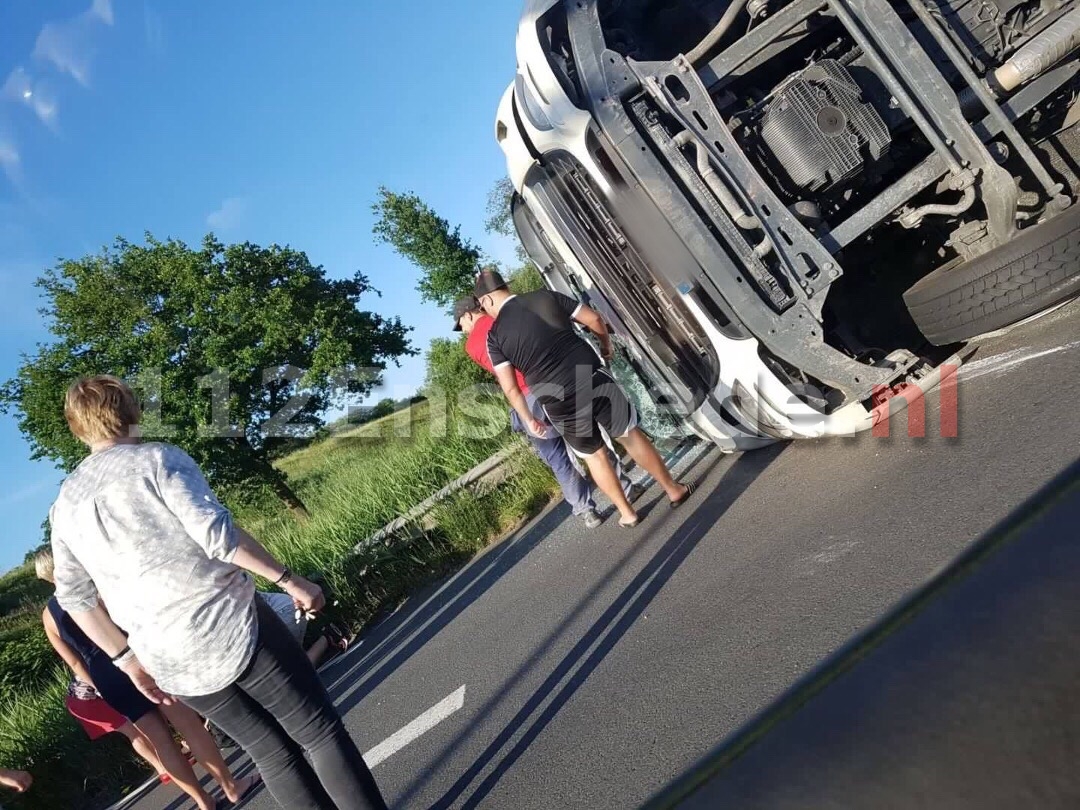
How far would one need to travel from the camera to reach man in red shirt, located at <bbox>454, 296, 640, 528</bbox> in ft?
17.9

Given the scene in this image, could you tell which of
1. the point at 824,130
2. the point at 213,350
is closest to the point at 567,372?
the point at 824,130

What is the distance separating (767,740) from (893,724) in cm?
9

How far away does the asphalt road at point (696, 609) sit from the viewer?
3082 mm

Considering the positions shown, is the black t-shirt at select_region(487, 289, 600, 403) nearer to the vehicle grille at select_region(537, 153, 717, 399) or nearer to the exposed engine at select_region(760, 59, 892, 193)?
the vehicle grille at select_region(537, 153, 717, 399)

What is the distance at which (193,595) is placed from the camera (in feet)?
9.09

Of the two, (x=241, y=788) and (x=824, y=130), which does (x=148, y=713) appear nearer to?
(x=241, y=788)

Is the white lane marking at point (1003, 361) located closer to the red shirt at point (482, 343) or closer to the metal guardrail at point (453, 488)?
the red shirt at point (482, 343)

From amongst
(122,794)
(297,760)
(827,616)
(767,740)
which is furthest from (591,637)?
(122,794)

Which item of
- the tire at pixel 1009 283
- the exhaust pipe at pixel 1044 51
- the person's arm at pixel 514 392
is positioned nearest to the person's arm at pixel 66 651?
the person's arm at pixel 514 392

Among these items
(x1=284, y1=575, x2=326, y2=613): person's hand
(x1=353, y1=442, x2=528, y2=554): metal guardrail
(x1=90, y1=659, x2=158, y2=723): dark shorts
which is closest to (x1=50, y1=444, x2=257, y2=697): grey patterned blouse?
(x1=284, y1=575, x2=326, y2=613): person's hand

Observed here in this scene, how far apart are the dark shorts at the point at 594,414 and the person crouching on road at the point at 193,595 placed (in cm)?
240

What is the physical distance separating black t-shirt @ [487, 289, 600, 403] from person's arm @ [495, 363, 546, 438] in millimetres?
130

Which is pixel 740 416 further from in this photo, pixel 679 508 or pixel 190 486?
pixel 190 486

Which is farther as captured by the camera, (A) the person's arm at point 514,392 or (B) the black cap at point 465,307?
(B) the black cap at point 465,307
